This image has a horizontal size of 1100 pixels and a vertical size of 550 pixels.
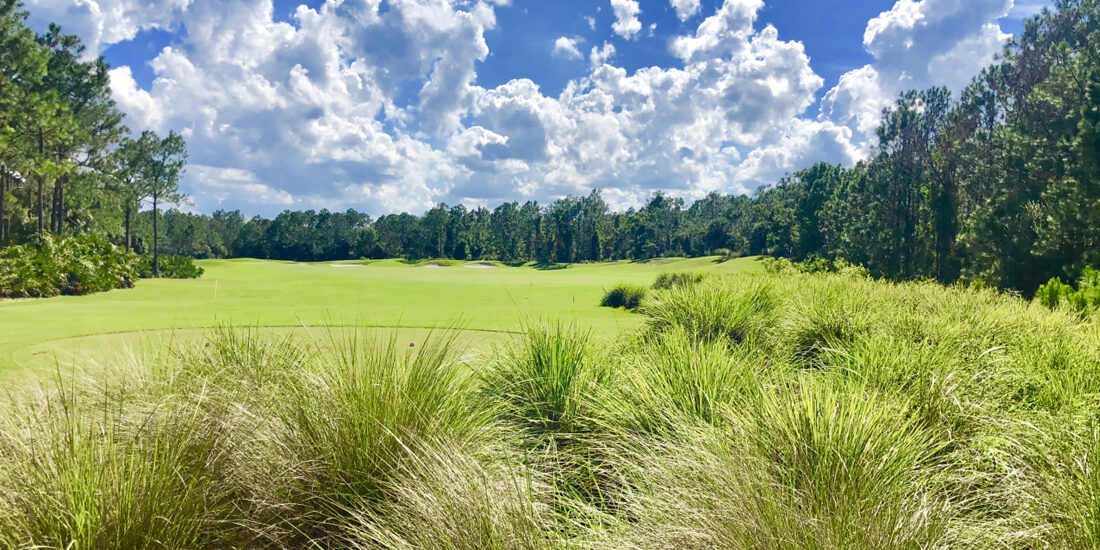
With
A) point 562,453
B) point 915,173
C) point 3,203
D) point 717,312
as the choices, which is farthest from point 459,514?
point 915,173

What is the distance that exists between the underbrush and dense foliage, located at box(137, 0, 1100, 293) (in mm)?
18925

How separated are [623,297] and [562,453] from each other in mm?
14716

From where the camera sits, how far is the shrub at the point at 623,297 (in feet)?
55.7

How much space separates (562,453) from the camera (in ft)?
10.2

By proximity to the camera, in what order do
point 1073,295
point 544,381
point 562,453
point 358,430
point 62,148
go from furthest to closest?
point 62,148 → point 1073,295 → point 544,381 → point 562,453 → point 358,430

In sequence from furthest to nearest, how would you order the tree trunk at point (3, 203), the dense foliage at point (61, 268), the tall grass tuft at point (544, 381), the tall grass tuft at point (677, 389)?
the tree trunk at point (3, 203) < the dense foliage at point (61, 268) < the tall grass tuft at point (544, 381) < the tall grass tuft at point (677, 389)

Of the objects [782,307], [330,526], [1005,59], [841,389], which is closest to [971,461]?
[841,389]

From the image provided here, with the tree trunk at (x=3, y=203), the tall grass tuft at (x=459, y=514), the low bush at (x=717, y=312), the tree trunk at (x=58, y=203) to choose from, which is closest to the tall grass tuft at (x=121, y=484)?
the tall grass tuft at (x=459, y=514)

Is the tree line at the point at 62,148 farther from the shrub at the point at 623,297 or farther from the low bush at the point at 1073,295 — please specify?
the low bush at the point at 1073,295

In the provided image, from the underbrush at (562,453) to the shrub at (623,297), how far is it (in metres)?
12.5

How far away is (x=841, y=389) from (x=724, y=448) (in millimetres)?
1280

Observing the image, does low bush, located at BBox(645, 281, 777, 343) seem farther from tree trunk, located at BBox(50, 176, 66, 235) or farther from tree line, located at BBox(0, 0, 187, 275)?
tree trunk, located at BBox(50, 176, 66, 235)

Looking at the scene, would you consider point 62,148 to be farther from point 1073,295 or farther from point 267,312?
point 1073,295

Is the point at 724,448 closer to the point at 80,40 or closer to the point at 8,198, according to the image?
the point at 8,198
